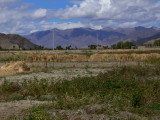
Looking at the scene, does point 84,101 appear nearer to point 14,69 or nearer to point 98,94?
point 98,94

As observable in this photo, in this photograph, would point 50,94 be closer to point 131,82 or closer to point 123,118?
point 131,82

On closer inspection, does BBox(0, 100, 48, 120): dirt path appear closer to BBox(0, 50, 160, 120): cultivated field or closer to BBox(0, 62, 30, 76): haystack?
BBox(0, 50, 160, 120): cultivated field

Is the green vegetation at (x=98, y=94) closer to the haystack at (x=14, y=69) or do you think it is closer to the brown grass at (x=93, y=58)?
the haystack at (x=14, y=69)

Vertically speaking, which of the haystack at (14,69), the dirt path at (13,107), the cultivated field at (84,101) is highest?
the haystack at (14,69)

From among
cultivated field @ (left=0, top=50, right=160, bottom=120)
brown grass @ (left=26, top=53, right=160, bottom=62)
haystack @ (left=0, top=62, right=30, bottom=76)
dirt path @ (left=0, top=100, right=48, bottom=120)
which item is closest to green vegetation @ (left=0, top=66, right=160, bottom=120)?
cultivated field @ (left=0, top=50, right=160, bottom=120)

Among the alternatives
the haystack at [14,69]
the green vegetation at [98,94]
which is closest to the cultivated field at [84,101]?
the green vegetation at [98,94]

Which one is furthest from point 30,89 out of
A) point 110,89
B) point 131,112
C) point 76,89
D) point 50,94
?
point 131,112

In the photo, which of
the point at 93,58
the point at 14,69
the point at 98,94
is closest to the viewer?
the point at 98,94

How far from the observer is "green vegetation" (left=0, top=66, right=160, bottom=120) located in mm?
7684

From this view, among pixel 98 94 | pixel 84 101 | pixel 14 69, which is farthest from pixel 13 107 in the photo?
pixel 14 69

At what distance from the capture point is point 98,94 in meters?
9.62

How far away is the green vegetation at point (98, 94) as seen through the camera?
768 cm

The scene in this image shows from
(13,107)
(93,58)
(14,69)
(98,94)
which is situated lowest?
(13,107)

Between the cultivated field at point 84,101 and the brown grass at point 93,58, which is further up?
the brown grass at point 93,58
